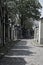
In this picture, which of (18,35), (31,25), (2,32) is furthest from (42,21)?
(31,25)

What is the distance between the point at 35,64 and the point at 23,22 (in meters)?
Result: 63.8

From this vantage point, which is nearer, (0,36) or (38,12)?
(0,36)

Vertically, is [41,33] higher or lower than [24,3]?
lower

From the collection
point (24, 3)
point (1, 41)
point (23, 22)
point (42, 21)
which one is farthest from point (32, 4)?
point (1, 41)

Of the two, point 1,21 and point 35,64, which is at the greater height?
point 1,21

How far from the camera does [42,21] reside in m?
32.3

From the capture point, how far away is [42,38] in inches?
1256

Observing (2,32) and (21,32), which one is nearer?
(2,32)

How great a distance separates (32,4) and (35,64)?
58.0 m

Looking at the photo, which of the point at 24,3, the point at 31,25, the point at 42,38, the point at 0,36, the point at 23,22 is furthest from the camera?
the point at 31,25

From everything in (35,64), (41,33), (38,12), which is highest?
(38,12)

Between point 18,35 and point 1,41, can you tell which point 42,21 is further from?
point 18,35

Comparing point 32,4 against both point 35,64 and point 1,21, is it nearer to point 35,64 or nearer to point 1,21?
point 1,21

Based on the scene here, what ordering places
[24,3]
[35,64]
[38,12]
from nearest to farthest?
[35,64], [24,3], [38,12]
